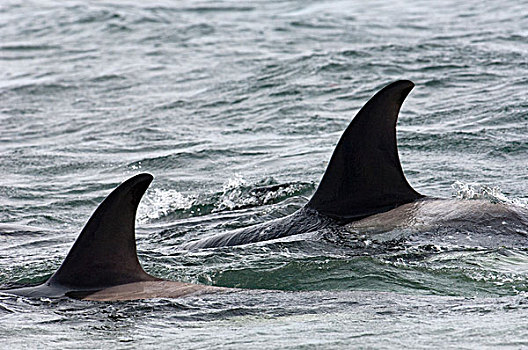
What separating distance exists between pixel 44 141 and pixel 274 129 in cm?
313

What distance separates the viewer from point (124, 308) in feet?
17.1

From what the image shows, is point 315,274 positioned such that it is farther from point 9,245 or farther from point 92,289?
point 9,245

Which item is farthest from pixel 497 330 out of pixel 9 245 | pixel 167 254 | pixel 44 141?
pixel 44 141

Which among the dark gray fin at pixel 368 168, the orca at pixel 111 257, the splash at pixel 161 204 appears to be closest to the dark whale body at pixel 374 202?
the dark gray fin at pixel 368 168

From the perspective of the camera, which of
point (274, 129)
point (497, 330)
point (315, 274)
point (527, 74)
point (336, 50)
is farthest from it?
point (336, 50)

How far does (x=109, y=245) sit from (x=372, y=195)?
228 cm

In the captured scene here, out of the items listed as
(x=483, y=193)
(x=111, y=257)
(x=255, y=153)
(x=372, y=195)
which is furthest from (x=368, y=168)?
(x=255, y=153)

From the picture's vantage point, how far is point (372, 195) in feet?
22.9

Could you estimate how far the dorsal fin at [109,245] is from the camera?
17.8 ft

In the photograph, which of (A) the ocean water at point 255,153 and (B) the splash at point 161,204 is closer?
(A) the ocean water at point 255,153

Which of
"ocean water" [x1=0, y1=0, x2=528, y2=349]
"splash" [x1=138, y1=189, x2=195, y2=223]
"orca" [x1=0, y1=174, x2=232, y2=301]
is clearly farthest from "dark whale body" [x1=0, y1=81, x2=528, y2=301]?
"splash" [x1=138, y1=189, x2=195, y2=223]

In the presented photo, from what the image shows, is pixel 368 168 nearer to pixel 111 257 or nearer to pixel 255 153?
pixel 111 257

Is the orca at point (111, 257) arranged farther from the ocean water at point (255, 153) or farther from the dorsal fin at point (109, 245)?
the ocean water at point (255, 153)

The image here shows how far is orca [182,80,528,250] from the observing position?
6.69 metres
